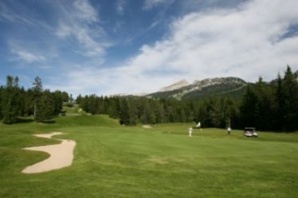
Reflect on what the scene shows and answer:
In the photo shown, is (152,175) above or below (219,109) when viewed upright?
below

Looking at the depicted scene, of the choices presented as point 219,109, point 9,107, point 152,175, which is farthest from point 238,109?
point 152,175

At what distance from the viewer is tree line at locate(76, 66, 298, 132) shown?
94.5 metres

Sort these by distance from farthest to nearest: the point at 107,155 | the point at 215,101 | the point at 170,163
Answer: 1. the point at 215,101
2. the point at 107,155
3. the point at 170,163

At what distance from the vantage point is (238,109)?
12488cm

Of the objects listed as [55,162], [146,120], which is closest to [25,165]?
[55,162]

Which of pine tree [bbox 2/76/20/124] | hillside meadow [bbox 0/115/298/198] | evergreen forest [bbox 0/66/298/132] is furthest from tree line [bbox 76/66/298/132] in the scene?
hillside meadow [bbox 0/115/298/198]

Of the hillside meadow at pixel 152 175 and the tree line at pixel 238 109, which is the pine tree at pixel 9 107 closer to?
the tree line at pixel 238 109

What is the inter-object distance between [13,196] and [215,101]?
436 feet

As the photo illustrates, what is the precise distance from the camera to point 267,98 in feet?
331

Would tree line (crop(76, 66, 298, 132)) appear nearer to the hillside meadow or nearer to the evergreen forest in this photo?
the evergreen forest

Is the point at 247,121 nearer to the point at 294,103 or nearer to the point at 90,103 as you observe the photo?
the point at 294,103

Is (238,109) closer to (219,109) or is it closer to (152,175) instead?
(219,109)

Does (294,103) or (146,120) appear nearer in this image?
(294,103)

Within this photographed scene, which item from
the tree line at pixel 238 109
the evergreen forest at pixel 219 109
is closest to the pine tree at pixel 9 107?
the evergreen forest at pixel 219 109
